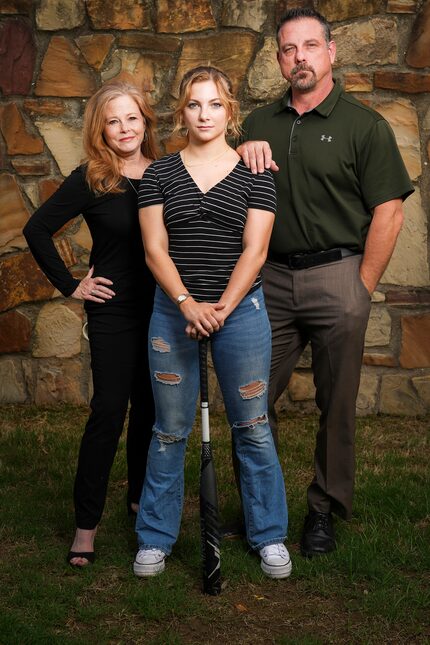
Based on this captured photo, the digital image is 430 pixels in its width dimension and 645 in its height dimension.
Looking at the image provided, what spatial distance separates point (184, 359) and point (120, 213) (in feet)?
1.85

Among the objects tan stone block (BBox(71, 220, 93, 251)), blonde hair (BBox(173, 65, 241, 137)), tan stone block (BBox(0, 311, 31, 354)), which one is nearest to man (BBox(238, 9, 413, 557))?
blonde hair (BBox(173, 65, 241, 137))

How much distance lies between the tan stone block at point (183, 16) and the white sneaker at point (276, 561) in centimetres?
292

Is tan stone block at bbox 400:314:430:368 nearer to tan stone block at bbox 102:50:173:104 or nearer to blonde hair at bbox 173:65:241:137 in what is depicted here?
tan stone block at bbox 102:50:173:104

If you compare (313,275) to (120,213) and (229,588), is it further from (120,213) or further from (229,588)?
(229,588)

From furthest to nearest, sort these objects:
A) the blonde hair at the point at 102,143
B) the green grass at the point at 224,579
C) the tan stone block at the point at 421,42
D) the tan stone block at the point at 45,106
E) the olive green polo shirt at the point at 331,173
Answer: the tan stone block at the point at 45,106 → the tan stone block at the point at 421,42 → the olive green polo shirt at the point at 331,173 → the blonde hair at the point at 102,143 → the green grass at the point at 224,579

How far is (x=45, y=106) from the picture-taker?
17.4ft

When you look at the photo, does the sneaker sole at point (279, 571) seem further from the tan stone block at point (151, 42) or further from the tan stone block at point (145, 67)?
the tan stone block at point (151, 42)

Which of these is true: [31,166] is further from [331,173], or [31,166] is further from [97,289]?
[331,173]

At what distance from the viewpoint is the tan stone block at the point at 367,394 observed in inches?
213

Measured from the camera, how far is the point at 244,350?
3.25m

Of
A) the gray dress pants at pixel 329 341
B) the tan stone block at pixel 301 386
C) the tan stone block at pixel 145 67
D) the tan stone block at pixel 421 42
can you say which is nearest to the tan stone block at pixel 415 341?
the tan stone block at pixel 301 386

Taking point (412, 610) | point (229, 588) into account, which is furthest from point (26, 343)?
point (412, 610)

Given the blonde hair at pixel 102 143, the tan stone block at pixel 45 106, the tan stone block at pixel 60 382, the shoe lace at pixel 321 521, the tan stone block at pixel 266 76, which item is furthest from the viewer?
the tan stone block at pixel 60 382

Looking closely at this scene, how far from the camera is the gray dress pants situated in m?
3.61
